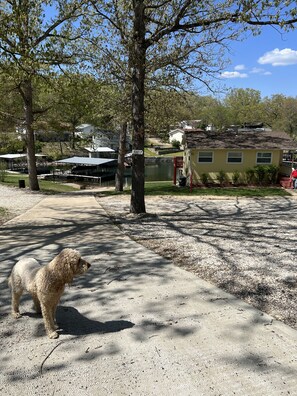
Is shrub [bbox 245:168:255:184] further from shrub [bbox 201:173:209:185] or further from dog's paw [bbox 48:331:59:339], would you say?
dog's paw [bbox 48:331:59:339]

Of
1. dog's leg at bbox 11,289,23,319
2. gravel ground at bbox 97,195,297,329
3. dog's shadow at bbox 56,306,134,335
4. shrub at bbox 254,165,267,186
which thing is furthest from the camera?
shrub at bbox 254,165,267,186

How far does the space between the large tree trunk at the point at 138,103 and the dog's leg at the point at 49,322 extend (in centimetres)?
746

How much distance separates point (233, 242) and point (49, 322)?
500 cm

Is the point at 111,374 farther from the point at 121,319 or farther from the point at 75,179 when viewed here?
the point at 75,179

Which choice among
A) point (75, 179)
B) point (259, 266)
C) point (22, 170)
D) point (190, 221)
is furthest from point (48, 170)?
point (259, 266)

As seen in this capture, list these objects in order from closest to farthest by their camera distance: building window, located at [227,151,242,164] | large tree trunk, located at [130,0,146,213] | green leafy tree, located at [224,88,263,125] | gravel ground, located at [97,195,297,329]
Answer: gravel ground, located at [97,195,297,329], large tree trunk, located at [130,0,146,213], building window, located at [227,151,242,164], green leafy tree, located at [224,88,263,125]

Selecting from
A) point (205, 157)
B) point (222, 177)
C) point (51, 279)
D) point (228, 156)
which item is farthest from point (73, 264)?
point (228, 156)

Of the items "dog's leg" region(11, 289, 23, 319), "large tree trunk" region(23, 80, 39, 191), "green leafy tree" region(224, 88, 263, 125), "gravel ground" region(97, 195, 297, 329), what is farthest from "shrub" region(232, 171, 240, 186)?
"green leafy tree" region(224, 88, 263, 125)

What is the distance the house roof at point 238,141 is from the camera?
70.3ft

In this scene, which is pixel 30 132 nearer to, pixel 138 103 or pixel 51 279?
pixel 138 103

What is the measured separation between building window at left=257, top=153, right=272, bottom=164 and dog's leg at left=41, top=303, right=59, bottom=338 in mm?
20170

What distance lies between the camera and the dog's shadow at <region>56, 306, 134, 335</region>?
3.91m

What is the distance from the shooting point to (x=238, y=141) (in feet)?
72.5

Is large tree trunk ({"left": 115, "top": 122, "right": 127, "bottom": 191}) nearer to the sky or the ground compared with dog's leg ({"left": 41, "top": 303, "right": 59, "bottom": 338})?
nearer to the sky
